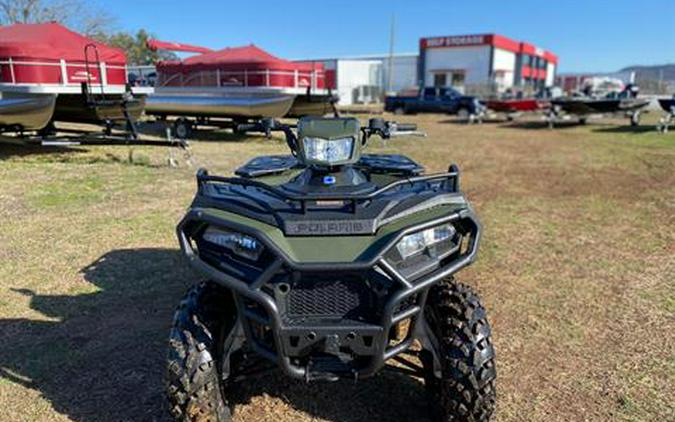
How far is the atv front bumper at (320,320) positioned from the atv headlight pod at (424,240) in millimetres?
74

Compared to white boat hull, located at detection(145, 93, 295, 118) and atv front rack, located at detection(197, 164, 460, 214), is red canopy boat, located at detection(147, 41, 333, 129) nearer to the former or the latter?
white boat hull, located at detection(145, 93, 295, 118)

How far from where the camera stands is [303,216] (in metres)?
2.09

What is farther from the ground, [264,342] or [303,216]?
[303,216]

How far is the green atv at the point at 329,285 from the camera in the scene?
2.03 m

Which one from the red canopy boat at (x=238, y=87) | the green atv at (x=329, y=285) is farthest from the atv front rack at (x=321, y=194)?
the red canopy boat at (x=238, y=87)

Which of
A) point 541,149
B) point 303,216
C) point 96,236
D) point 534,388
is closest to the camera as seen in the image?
point 303,216

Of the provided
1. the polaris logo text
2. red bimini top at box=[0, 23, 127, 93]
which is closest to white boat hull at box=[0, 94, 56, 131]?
red bimini top at box=[0, 23, 127, 93]

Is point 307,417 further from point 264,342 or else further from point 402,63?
point 402,63

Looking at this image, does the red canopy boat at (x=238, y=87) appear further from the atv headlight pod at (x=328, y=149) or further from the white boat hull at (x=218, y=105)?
the atv headlight pod at (x=328, y=149)

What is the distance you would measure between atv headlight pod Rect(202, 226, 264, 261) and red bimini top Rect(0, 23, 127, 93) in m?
Answer: 7.65

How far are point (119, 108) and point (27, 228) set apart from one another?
481 centimetres

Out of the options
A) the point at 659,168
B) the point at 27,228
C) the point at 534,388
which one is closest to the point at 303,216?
the point at 534,388

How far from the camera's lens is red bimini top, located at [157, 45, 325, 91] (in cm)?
1268

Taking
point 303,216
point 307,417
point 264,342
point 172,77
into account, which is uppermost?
point 172,77
